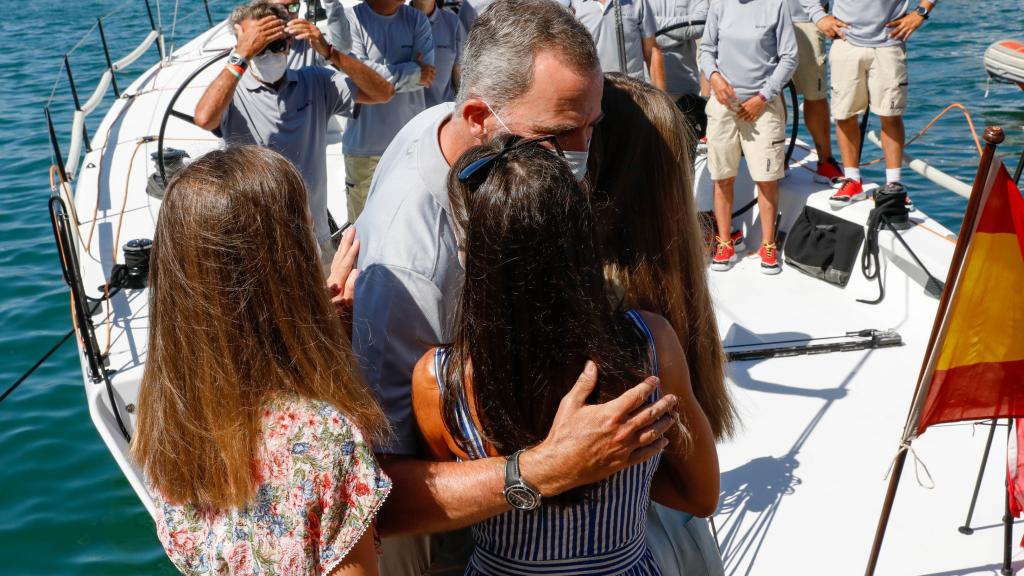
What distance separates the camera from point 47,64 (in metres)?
14.0

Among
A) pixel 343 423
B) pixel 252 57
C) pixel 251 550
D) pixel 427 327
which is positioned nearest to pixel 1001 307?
pixel 427 327

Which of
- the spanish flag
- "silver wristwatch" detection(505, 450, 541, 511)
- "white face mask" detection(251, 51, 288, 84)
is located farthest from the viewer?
"white face mask" detection(251, 51, 288, 84)

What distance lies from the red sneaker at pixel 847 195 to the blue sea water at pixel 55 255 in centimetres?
357

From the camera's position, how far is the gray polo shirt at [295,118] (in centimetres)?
399

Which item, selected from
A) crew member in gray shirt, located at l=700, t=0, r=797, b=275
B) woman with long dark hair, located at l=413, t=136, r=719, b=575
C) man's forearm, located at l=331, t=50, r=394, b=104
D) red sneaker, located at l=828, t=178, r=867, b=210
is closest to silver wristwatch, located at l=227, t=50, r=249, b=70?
man's forearm, located at l=331, t=50, r=394, b=104

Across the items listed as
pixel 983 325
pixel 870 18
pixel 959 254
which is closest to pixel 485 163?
pixel 959 254

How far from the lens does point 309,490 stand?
1.45 metres

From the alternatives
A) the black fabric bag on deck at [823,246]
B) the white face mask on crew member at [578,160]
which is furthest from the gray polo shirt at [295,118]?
the black fabric bag on deck at [823,246]

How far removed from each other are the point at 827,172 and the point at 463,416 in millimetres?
4340

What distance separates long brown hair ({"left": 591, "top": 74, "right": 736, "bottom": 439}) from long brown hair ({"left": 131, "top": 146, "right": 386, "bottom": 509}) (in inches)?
26.4

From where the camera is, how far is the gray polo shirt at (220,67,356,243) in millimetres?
A: 3990

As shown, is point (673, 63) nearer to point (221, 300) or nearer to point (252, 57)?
point (252, 57)

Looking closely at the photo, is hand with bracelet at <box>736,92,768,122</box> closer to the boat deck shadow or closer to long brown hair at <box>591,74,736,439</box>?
the boat deck shadow

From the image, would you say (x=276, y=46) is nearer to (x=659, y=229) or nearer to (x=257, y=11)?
(x=257, y=11)
